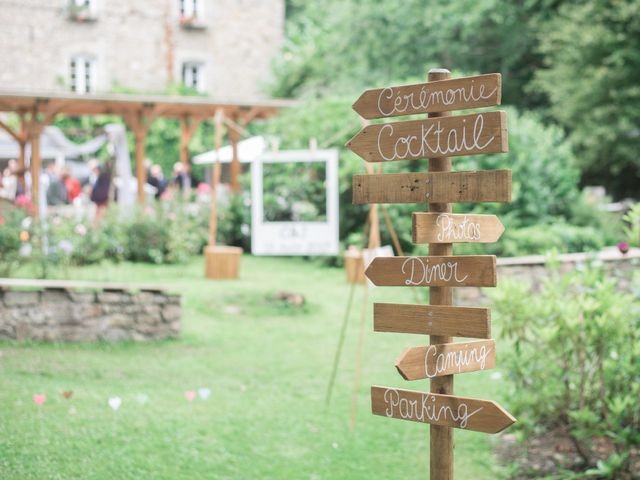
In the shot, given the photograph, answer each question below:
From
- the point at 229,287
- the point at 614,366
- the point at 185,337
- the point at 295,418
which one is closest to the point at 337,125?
the point at 229,287

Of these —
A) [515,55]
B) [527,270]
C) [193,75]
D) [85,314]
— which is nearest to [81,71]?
[193,75]

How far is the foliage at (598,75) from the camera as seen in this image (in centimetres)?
1681

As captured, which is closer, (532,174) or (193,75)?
(532,174)

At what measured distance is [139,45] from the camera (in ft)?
80.6

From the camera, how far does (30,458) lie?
4660 millimetres

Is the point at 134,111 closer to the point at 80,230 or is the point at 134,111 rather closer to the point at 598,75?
the point at 80,230

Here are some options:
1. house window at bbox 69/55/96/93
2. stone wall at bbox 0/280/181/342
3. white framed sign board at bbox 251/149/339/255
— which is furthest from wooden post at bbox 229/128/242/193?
house window at bbox 69/55/96/93

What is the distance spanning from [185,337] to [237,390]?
170 centimetres

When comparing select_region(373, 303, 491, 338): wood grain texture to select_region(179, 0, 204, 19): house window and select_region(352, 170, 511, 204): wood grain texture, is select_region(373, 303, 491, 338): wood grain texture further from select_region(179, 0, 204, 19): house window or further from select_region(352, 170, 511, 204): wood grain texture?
select_region(179, 0, 204, 19): house window

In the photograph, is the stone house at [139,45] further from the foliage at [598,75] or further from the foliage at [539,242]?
the foliage at [539,242]

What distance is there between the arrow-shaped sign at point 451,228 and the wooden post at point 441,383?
0.06 meters

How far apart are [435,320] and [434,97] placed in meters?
0.88

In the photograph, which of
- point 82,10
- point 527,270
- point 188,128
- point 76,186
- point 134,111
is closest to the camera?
point 527,270

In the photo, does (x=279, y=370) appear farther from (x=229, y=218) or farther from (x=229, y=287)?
(x=229, y=218)
